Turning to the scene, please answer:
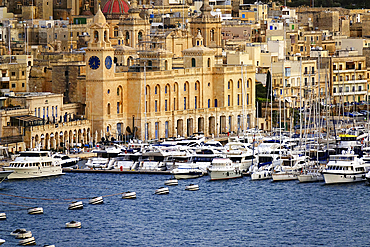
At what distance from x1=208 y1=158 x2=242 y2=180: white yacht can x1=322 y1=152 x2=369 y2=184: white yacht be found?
700 cm

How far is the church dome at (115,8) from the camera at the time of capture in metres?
154

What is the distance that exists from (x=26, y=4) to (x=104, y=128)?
58.2 metres

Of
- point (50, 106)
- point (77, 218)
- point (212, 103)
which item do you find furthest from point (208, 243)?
point (212, 103)

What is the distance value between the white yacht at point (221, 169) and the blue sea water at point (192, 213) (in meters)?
0.70

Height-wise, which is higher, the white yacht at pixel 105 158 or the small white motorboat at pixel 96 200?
the white yacht at pixel 105 158

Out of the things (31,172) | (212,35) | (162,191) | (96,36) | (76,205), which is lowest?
(162,191)

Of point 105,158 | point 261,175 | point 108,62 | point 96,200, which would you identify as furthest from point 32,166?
point 108,62

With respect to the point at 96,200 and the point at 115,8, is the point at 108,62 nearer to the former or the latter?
the point at 96,200

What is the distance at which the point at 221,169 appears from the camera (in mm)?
104000

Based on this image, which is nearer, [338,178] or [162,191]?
[162,191]

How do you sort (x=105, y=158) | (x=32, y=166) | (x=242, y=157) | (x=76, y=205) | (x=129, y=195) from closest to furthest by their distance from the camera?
(x=76, y=205)
(x=129, y=195)
(x=32, y=166)
(x=242, y=157)
(x=105, y=158)

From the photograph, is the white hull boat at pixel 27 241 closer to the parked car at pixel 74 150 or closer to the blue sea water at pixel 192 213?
the blue sea water at pixel 192 213

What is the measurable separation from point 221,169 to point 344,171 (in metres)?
8.84

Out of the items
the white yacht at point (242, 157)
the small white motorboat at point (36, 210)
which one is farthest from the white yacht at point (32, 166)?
the white yacht at point (242, 157)
